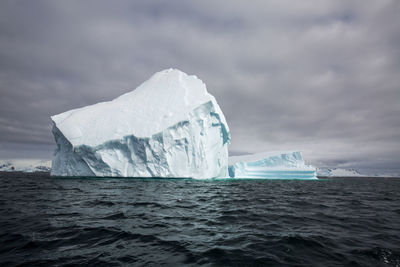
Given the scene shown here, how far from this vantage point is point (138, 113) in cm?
2408

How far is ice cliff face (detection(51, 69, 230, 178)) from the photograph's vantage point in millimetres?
21547

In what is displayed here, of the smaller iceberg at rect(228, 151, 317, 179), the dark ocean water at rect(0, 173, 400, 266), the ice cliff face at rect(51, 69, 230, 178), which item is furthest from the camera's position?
the smaller iceberg at rect(228, 151, 317, 179)

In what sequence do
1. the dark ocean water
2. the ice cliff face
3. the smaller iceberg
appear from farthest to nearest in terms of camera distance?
the smaller iceberg → the ice cliff face → the dark ocean water

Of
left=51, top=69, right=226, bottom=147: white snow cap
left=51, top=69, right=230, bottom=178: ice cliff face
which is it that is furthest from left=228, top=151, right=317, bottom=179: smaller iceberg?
left=51, top=69, right=226, bottom=147: white snow cap

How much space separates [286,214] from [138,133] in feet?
58.0

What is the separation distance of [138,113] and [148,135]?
4.52 metres

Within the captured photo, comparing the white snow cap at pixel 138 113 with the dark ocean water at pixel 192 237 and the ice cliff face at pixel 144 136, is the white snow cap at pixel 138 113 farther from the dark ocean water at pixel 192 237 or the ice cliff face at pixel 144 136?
the dark ocean water at pixel 192 237

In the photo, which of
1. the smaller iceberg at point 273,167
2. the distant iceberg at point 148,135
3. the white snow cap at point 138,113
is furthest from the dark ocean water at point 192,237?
the smaller iceberg at point 273,167

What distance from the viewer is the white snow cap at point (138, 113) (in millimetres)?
21641

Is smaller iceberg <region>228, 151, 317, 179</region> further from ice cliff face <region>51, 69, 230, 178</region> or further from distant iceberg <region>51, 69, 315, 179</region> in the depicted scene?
ice cliff face <region>51, 69, 230, 178</region>

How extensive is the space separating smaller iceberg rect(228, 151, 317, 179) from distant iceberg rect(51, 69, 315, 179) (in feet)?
37.4

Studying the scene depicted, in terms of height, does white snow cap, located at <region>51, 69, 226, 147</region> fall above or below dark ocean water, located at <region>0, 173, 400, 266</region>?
above

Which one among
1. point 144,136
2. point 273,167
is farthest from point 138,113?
point 273,167

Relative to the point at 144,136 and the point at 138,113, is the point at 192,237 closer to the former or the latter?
the point at 144,136
